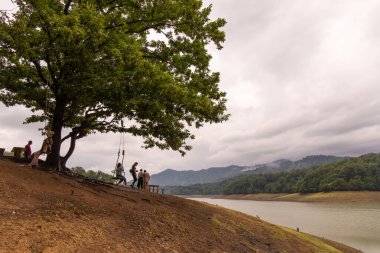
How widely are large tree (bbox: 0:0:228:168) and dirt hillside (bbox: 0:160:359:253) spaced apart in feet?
14.6

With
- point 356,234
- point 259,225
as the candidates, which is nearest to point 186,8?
point 259,225

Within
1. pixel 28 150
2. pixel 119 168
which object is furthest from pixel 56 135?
pixel 119 168

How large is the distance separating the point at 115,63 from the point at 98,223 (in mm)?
8126

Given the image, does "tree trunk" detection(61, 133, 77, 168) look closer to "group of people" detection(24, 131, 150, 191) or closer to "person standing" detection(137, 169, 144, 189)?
"group of people" detection(24, 131, 150, 191)

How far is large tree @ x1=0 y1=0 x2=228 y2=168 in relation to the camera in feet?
55.6

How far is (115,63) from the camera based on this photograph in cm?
1780

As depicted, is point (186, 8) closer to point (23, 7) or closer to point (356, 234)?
point (23, 7)

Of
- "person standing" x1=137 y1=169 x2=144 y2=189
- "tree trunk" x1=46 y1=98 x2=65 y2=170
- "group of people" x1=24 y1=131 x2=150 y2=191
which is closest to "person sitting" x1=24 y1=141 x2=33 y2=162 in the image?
"group of people" x1=24 y1=131 x2=150 y2=191

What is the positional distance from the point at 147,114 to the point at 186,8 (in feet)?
22.4

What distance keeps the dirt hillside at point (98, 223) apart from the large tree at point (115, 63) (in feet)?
14.6

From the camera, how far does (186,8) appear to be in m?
20.7

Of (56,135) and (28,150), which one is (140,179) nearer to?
(28,150)

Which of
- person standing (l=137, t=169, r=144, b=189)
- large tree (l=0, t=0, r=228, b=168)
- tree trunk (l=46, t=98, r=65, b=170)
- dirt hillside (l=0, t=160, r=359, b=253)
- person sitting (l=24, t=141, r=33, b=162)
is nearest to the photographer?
dirt hillside (l=0, t=160, r=359, b=253)

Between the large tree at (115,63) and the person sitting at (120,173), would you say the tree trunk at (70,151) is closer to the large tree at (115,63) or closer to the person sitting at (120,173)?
the large tree at (115,63)
